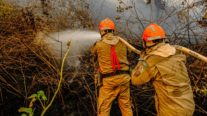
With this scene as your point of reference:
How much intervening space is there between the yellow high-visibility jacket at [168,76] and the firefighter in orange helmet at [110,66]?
1.64m

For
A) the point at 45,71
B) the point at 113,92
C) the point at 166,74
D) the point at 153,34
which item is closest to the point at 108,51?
the point at 113,92

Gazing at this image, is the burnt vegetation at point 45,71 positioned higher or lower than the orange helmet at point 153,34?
lower

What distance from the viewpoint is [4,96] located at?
7.03 meters

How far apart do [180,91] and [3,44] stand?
496 cm

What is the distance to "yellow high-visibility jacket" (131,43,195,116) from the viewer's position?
3.87 meters

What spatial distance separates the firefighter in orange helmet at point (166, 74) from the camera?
388 cm

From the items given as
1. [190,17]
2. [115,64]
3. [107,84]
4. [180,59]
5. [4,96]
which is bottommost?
[4,96]

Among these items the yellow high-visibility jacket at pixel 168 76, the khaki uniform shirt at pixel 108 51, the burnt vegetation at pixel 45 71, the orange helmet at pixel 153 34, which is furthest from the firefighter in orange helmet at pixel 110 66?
the yellow high-visibility jacket at pixel 168 76

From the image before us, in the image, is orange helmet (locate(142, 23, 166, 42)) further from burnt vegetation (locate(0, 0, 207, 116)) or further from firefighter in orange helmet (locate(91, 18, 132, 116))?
burnt vegetation (locate(0, 0, 207, 116))

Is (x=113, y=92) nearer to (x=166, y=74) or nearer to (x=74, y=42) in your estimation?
(x=166, y=74)

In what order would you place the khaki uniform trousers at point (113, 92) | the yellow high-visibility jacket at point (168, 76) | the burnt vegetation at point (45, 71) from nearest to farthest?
1. the yellow high-visibility jacket at point (168, 76)
2. the khaki uniform trousers at point (113, 92)
3. the burnt vegetation at point (45, 71)

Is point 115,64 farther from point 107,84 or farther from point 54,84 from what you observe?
point 54,84

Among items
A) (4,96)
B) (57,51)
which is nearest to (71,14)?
(57,51)

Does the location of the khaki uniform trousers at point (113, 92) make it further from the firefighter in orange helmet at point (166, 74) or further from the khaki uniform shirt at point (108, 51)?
the firefighter in orange helmet at point (166, 74)
